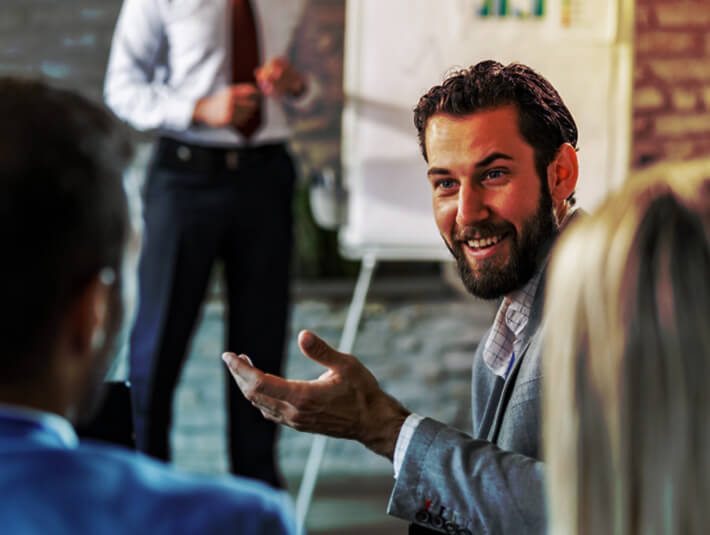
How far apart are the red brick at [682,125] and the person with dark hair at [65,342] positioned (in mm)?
3230

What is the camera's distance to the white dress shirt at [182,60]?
2350 millimetres

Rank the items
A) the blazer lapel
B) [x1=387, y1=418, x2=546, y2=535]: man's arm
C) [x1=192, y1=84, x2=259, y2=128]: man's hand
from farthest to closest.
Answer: [x1=192, y1=84, x2=259, y2=128]: man's hand
the blazer lapel
[x1=387, y1=418, x2=546, y2=535]: man's arm

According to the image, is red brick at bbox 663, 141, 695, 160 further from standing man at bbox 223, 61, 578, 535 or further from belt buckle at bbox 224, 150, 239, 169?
standing man at bbox 223, 61, 578, 535

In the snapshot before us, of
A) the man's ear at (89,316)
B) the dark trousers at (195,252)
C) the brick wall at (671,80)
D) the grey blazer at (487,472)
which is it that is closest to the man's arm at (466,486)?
the grey blazer at (487,472)

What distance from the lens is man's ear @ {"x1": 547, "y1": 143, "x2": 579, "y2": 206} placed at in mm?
1194

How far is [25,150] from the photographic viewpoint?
1.82 feet

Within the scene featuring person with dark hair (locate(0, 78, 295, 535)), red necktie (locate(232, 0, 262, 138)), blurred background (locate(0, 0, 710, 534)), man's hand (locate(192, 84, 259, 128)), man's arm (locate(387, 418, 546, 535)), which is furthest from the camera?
blurred background (locate(0, 0, 710, 534))

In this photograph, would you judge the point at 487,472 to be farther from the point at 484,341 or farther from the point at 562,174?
the point at 562,174

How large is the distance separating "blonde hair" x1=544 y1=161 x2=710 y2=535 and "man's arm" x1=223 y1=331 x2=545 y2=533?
0.40 m

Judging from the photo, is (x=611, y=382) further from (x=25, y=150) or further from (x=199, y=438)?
(x=199, y=438)

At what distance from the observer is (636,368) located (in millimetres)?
548

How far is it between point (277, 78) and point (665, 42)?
183 cm

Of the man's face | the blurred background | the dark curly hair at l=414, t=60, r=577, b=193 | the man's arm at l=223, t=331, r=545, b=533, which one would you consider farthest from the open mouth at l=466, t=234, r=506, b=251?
the blurred background

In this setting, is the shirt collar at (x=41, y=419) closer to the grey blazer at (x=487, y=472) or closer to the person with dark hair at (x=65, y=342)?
the person with dark hair at (x=65, y=342)
